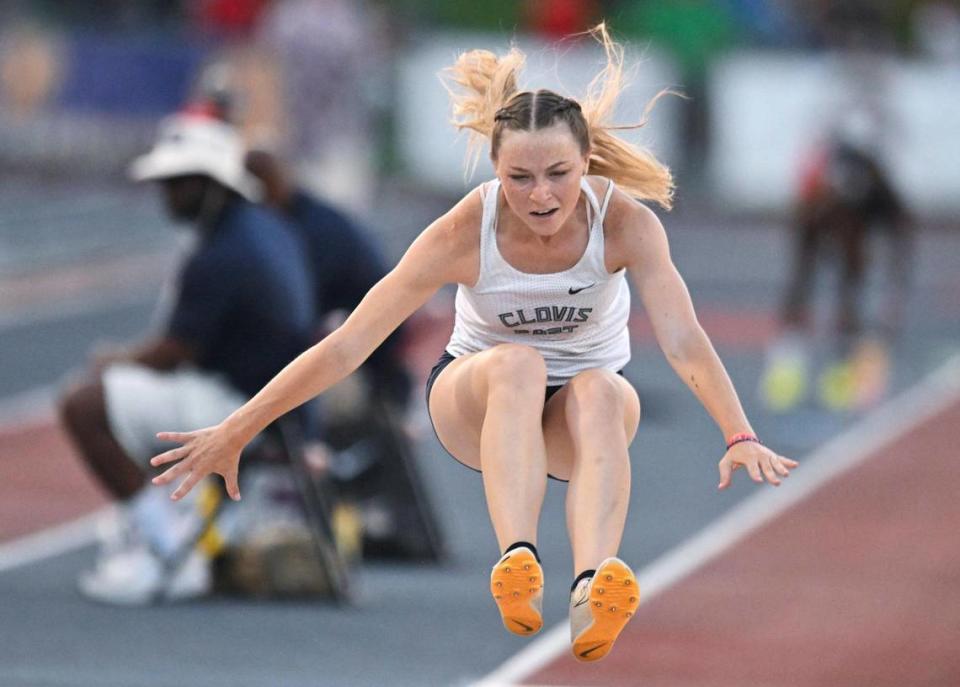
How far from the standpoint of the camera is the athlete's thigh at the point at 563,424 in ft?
19.7

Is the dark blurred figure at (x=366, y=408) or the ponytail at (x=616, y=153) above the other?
the ponytail at (x=616, y=153)

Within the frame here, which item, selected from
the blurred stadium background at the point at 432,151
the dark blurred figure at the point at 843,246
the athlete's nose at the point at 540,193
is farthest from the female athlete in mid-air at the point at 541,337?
the dark blurred figure at the point at 843,246

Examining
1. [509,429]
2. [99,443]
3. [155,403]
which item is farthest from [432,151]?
[509,429]

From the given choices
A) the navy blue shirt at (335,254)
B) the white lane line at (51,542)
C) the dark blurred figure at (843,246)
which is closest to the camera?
the navy blue shirt at (335,254)

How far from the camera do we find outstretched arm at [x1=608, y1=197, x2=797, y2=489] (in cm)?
568

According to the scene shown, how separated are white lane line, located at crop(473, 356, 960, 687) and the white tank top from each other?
Answer: 6.40 feet

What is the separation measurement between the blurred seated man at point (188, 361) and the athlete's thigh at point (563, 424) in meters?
2.95

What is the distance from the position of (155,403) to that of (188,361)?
23cm

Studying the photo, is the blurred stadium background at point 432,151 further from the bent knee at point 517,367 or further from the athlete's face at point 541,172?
the athlete's face at point 541,172

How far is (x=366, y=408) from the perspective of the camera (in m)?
9.72

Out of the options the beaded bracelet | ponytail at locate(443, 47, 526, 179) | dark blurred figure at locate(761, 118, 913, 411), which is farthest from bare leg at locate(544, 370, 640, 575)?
dark blurred figure at locate(761, 118, 913, 411)

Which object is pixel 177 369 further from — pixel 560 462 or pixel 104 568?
pixel 560 462

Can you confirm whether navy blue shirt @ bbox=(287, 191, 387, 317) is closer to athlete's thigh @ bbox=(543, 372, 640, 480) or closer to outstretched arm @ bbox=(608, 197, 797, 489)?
athlete's thigh @ bbox=(543, 372, 640, 480)

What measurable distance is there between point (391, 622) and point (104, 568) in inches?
53.5
